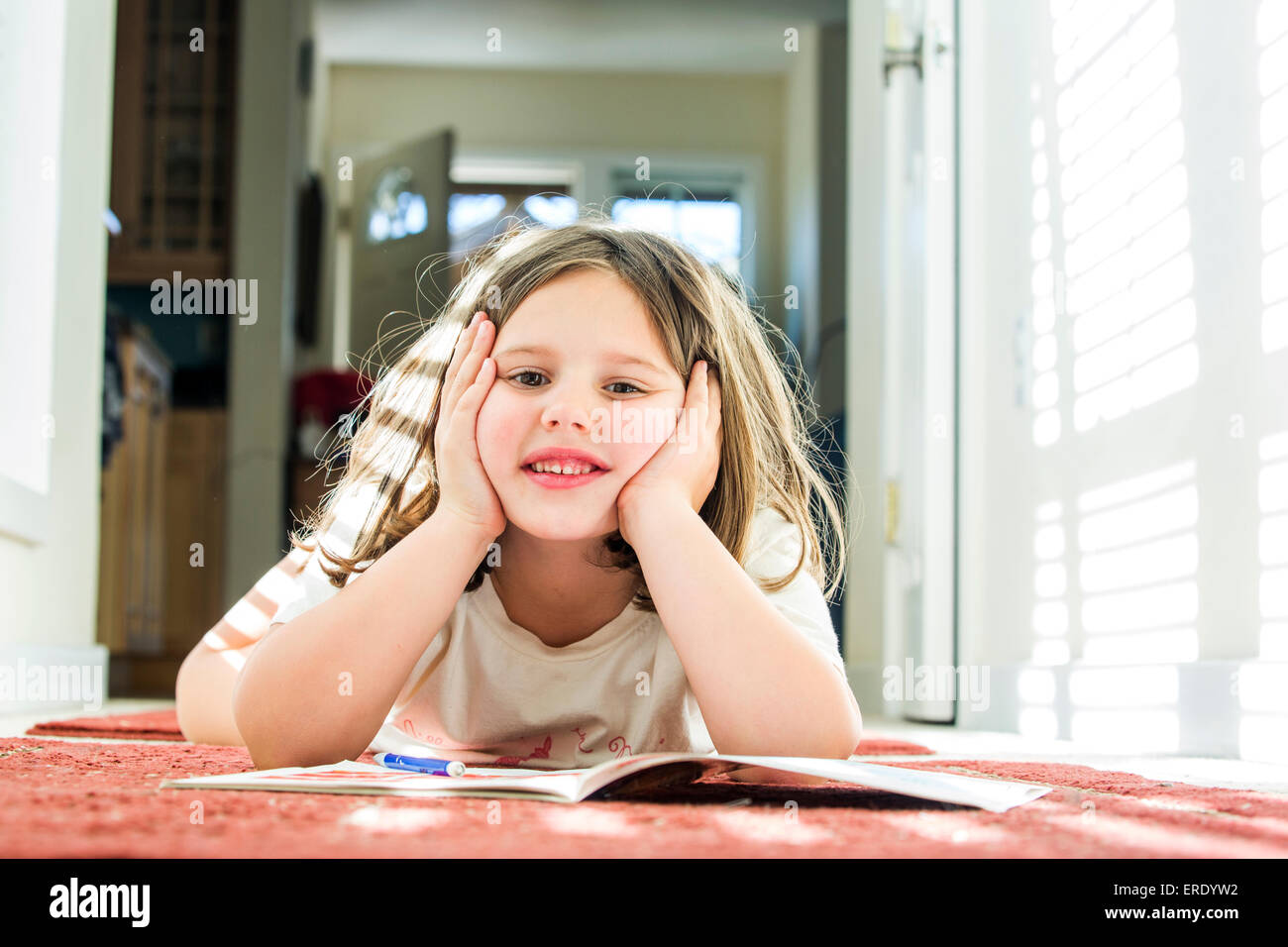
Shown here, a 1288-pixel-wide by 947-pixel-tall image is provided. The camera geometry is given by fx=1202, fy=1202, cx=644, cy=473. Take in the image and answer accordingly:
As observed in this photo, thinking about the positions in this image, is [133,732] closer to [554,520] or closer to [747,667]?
[554,520]

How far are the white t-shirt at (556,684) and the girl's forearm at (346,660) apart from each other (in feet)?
0.35

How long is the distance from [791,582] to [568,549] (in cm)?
18

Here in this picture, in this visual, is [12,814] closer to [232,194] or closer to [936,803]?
[936,803]

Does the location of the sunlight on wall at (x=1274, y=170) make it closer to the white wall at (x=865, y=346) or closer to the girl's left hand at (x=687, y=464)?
the girl's left hand at (x=687, y=464)

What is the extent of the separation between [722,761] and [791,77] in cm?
474

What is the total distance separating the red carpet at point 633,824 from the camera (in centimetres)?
45

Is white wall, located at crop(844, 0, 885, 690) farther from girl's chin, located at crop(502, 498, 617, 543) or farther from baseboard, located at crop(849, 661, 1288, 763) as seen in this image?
girl's chin, located at crop(502, 498, 617, 543)

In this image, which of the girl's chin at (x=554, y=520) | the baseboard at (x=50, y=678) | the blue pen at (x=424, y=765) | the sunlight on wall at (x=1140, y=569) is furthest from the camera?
the baseboard at (x=50, y=678)

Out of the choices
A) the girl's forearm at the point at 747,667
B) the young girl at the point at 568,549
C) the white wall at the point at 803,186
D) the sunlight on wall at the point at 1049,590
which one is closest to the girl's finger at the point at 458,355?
the young girl at the point at 568,549

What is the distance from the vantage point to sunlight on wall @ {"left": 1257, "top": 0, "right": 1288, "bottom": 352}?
1.08m

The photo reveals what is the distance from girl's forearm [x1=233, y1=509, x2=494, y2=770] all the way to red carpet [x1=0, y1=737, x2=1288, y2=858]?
10 cm

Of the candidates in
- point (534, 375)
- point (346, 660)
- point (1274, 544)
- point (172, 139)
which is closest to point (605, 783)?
point (346, 660)

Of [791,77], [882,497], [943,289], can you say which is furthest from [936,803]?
[791,77]

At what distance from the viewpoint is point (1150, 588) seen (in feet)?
4.26
